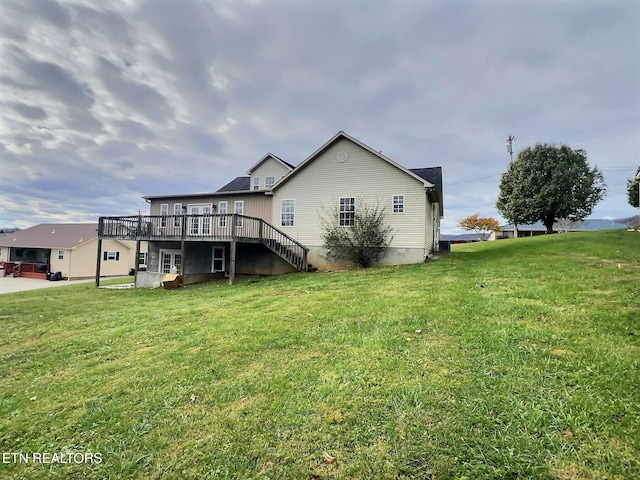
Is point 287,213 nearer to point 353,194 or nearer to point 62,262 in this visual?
point 353,194

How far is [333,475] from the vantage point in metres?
2.57

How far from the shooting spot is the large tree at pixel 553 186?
29.8m

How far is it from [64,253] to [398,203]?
36587 millimetres

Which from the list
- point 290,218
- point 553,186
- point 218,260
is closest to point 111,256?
point 218,260

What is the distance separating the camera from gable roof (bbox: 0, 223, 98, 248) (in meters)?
34.4

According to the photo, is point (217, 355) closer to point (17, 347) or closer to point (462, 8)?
point (17, 347)

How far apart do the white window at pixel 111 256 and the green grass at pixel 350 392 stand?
31611mm

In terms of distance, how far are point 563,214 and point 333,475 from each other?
36.9 m

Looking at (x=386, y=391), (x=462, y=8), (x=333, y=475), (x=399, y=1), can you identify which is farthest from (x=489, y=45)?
(x=333, y=475)

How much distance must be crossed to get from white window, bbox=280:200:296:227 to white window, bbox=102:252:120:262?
27476 millimetres

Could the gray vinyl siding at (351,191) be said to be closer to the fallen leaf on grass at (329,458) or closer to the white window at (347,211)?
Result: the white window at (347,211)

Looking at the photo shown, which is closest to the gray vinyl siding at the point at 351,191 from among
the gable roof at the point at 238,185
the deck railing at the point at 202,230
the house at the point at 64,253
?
the deck railing at the point at 202,230

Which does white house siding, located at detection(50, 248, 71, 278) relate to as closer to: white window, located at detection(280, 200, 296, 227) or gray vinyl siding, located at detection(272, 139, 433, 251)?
gray vinyl siding, located at detection(272, 139, 433, 251)

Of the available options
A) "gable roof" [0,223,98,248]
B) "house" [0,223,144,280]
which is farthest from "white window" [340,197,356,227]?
"gable roof" [0,223,98,248]
